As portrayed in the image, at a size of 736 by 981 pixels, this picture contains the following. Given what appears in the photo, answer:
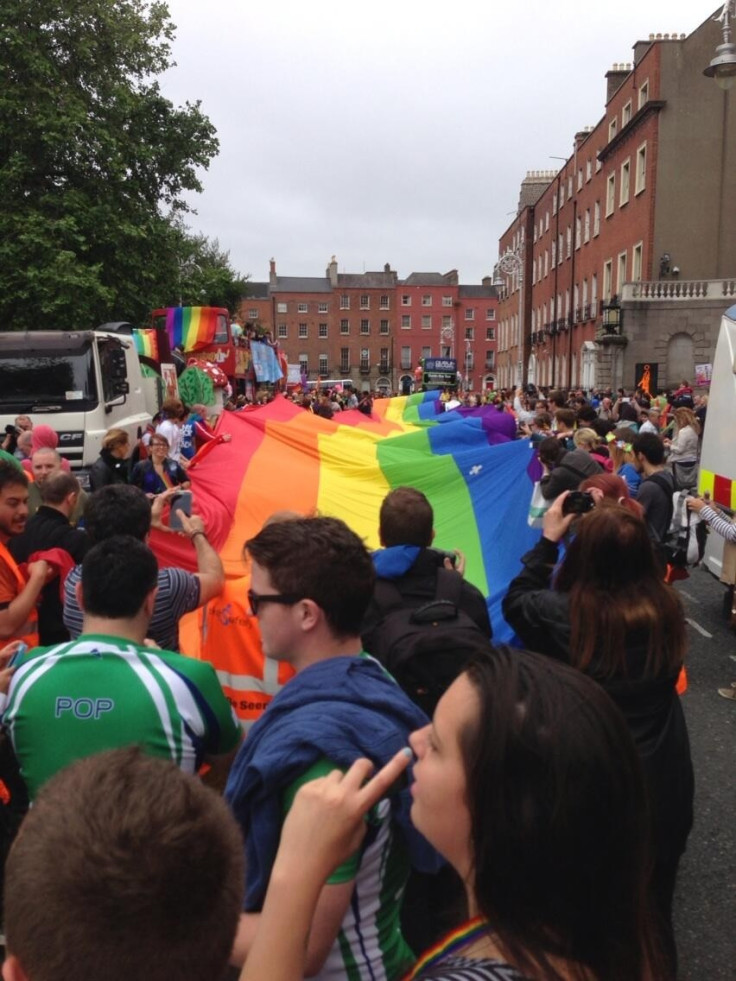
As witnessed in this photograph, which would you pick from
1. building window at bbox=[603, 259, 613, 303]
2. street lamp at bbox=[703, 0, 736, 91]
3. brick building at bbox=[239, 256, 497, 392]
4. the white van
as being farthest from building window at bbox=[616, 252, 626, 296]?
brick building at bbox=[239, 256, 497, 392]

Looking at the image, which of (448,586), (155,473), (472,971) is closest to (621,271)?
(155,473)

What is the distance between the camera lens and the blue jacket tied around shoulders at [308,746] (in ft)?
5.69

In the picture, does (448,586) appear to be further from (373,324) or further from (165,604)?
(373,324)

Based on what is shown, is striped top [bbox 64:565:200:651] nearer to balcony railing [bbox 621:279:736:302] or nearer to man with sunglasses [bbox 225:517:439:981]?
man with sunglasses [bbox 225:517:439:981]

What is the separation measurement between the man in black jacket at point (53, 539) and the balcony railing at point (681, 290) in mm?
33307

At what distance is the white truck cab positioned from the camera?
12.7 m

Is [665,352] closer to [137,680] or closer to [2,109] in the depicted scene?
[2,109]

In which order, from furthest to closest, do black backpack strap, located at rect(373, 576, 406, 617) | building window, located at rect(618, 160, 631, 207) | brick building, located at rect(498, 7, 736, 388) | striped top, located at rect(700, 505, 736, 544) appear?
1. building window, located at rect(618, 160, 631, 207)
2. brick building, located at rect(498, 7, 736, 388)
3. striped top, located at rect(700, 505, 736, 544)
4. black backpack strap, located at rect(373, 576, 406, 617)

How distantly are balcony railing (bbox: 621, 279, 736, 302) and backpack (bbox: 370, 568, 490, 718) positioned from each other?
33.9 metres

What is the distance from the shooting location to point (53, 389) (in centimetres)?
1309

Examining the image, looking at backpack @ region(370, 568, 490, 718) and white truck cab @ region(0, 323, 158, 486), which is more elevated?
white truck cab @ region(0, 323, 158, 486)

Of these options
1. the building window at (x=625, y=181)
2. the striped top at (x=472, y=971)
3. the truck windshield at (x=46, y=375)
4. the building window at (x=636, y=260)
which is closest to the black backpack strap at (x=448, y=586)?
the striped top at (x=472, y=971)

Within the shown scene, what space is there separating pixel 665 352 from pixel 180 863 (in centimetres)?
3611

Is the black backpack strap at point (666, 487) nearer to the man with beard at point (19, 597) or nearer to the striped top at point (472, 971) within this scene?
the man with beard at point (19, 597)
